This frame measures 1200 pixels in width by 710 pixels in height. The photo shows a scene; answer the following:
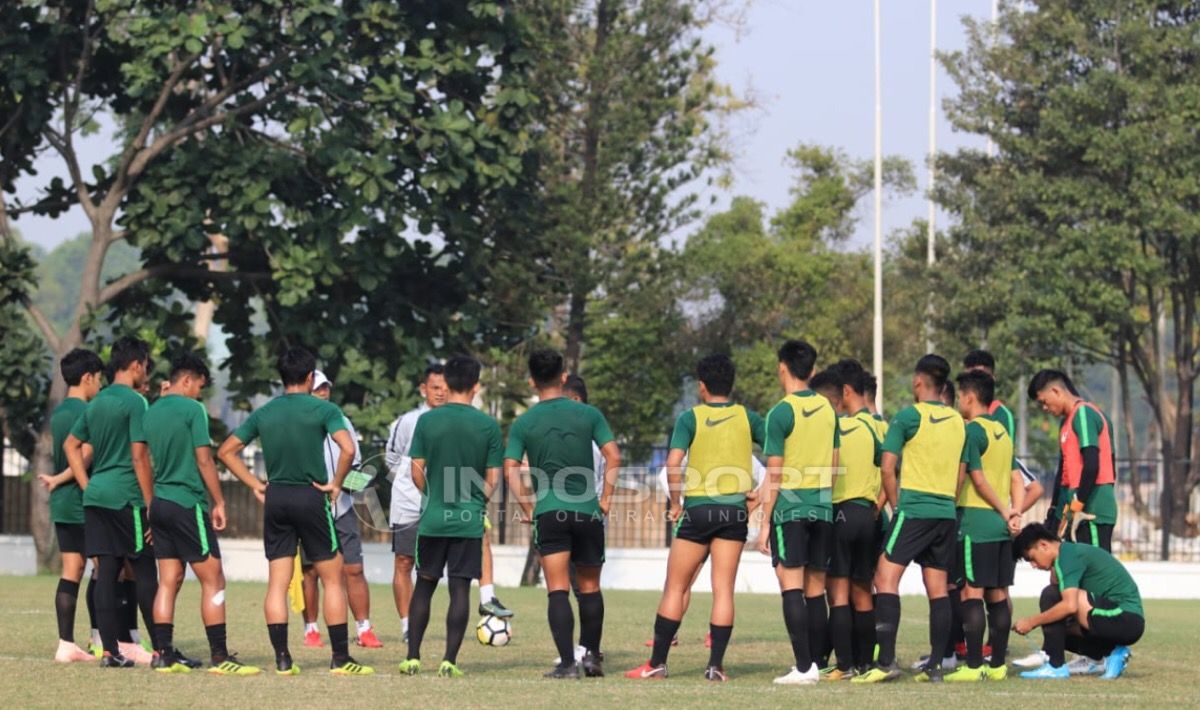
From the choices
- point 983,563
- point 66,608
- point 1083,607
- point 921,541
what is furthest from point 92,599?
point 1083,607

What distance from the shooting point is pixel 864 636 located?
38.1ft

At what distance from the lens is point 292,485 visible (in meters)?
10.8

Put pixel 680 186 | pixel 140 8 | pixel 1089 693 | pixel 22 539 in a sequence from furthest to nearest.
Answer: pixel 680 186
pixel 22 539
pixel 140 8
pixel 1089 693

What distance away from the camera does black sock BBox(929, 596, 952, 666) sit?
11117 millimetres

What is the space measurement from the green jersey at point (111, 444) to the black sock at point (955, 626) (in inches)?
213

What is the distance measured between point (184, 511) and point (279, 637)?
A: 99 centimetres

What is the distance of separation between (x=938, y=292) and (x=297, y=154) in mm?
15321

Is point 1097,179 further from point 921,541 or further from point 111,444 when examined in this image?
point 111,444

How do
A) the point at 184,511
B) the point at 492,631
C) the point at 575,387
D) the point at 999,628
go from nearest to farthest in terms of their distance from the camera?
the point at 184,511, the point at 999,628, the point at 492,631, the point at 575,387

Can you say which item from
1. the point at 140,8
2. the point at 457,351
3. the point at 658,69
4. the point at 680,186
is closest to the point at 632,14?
the point at 658,69

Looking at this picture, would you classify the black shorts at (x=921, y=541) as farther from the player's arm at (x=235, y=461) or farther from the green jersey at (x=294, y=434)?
the player's arm at (x=235, y=461)

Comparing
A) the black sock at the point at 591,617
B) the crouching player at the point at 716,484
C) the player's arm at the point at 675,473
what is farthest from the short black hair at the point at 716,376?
the black sock at the point at 591,617

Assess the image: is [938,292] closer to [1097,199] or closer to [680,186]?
[1097,199]

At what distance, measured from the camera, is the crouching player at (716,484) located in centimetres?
1094
